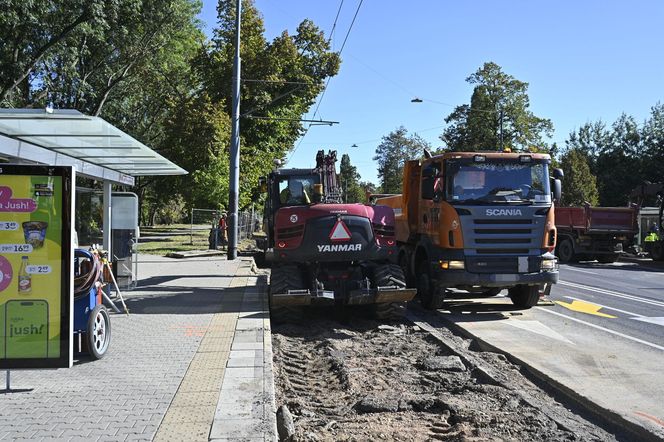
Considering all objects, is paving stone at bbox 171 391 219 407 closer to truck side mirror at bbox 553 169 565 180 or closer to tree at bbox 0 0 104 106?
truck side mirror at bbox 553 169 565 180

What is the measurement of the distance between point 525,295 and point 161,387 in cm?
797

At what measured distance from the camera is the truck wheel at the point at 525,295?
1126 cm

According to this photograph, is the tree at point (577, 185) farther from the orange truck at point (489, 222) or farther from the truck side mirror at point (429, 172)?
the truck side mirror at point (429, 172)

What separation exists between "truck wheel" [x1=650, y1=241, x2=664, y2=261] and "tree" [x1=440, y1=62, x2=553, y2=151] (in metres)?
31.6

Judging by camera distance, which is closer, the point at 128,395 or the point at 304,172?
the point at 128,395

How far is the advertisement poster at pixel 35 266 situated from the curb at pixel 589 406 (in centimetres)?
494

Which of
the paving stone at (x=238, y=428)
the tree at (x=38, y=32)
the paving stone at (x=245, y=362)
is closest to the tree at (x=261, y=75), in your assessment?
the tree at (x=38, y=32)

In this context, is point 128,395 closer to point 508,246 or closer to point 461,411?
point 461,411

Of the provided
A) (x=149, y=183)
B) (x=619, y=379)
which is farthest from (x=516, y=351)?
(x=149, y=183)

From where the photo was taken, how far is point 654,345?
840 cm

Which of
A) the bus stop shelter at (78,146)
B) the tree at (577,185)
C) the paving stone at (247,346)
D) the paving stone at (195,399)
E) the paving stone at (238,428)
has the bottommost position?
the paving stone at (238,428)

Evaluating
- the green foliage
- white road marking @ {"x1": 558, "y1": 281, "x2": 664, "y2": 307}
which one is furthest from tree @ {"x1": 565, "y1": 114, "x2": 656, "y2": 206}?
white road marking @ {"x1": 558, "y1": 281, "x2": 664, "y2": 307}

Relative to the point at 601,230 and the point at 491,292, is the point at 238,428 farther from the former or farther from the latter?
the point at 601,230

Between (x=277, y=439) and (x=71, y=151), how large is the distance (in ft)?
24.0
